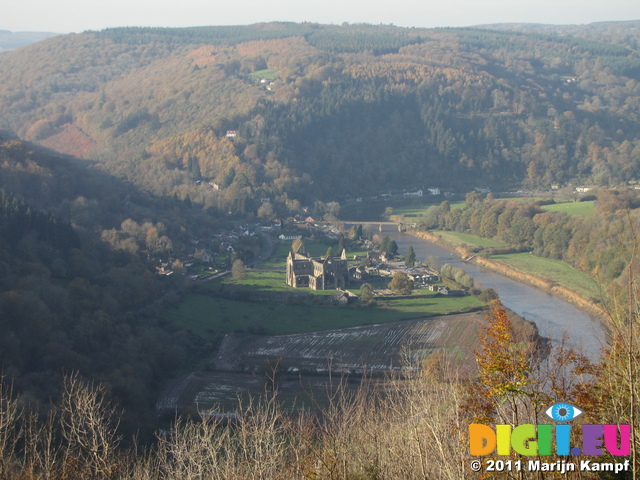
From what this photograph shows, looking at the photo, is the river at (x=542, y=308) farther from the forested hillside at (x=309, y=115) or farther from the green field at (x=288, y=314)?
the forested hillside at (x=309, y=115)

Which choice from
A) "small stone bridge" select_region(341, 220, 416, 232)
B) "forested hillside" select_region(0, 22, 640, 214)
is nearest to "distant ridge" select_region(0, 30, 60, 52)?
Result: "forested hillside" select_region(0, 22, 640, 214)

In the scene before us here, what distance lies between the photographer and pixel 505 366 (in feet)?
Result: 21.3

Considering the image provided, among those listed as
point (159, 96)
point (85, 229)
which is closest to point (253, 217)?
point (85, 229)

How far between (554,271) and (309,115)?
38876mm

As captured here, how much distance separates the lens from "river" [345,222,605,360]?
2220cm

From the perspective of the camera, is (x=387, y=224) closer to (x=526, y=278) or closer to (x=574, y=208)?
(x=574, y=208)

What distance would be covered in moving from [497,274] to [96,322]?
2125 cm

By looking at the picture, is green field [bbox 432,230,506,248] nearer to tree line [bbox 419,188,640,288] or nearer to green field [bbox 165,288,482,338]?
tree line [bbox 419,188,640,288]

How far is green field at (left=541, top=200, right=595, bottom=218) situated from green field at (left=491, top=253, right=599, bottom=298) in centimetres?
629

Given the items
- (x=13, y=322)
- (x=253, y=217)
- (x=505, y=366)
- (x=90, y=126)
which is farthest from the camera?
(x=90, y=126)

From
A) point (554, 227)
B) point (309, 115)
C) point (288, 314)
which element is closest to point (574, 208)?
point (554, 227)

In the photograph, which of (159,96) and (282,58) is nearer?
(159,96)

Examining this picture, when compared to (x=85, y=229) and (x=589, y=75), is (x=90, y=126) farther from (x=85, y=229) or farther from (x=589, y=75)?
(x=589, y=75)

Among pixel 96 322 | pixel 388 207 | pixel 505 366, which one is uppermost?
pixel 505 366
